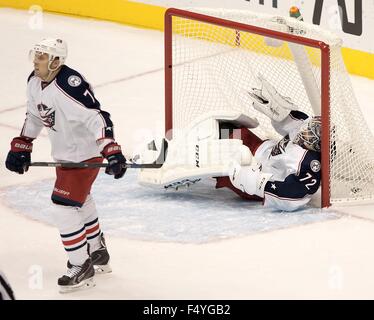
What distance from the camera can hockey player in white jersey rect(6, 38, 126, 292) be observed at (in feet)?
17.8

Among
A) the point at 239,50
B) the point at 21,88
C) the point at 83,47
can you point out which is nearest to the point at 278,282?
the point at 239,50

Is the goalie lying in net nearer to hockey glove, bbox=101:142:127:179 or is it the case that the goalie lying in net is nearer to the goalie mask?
the goalie mask

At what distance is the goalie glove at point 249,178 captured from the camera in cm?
649

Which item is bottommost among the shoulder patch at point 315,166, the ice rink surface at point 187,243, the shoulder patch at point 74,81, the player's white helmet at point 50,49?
the ice rink surface at point 187,243

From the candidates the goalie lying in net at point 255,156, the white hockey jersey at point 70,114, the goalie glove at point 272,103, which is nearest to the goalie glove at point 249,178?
the goalie lying in net at point 255,156

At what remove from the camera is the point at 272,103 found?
685 centimetres

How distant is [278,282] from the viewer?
5.66 meters

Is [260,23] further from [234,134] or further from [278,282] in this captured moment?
[278,282]

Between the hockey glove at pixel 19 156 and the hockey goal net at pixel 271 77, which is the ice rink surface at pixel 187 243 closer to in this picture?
the hockey goal net at pixel 271 77

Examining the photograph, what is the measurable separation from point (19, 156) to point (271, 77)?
2.10 m

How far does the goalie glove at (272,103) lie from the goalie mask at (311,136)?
0.23 metres

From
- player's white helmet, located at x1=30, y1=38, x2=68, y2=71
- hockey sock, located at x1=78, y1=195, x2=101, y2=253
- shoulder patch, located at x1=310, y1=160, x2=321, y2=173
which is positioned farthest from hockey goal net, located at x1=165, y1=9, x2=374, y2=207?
player's white helmet, located at x1=30, y1=38, x2=68, y2=71

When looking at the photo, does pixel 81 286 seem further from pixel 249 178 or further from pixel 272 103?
pixel 272 103

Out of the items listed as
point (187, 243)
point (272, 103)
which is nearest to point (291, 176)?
point (272, 103)
